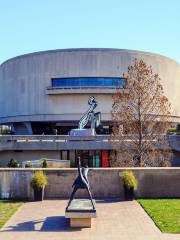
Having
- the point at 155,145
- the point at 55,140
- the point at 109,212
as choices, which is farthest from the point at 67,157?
the point at 109,212

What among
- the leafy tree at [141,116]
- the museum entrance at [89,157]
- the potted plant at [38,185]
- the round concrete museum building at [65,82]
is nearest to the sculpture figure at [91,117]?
the museum entrance at [89,157]

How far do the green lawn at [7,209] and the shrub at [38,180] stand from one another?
34.8 inches

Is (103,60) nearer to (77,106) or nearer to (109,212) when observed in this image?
(77,106)

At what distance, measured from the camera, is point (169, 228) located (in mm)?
11180

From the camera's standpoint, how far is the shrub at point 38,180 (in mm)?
16016

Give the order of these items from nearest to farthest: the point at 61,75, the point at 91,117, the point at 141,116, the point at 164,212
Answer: the point at 164,212 → the point at 141,116 → the point at 91,117 → the point at 61,75

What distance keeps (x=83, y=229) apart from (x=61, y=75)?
5964 centimetres

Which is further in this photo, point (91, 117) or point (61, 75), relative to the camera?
point (61, 75)

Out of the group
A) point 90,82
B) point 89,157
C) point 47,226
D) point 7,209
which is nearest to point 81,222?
point 47,226

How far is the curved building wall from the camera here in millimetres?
69500

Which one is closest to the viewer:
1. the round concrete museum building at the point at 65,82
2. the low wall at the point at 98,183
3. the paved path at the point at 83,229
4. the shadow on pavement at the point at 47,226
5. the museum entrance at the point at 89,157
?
the paved path at the point at 83,229

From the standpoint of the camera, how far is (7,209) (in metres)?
14.2

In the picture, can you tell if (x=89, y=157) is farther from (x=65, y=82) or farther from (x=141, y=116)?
(x=65, y=82)

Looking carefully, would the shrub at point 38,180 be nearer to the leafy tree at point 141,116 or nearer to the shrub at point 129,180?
the shrub at point 129,180
